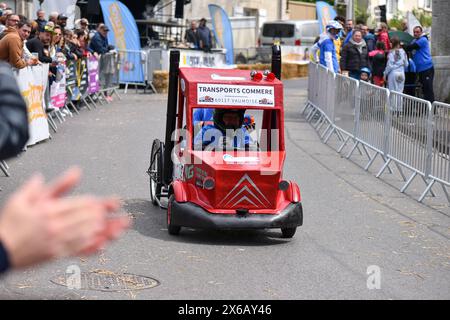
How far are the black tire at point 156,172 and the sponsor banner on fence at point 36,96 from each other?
4.35 meters

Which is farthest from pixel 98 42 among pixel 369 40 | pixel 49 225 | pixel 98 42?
pixel 49 225

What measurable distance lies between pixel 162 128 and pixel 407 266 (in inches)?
436

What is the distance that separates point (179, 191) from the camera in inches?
370

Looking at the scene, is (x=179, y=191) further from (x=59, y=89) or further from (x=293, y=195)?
(x=59, y=89)

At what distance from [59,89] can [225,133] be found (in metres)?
9.82

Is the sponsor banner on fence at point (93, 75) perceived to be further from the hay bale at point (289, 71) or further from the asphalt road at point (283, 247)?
the hay bale at point (289, 71)

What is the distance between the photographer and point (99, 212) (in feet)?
6.49

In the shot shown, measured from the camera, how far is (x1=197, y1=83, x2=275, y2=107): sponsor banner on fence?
9.52 meters

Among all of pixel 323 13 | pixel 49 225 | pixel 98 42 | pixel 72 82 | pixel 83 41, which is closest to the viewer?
pixel 49 225

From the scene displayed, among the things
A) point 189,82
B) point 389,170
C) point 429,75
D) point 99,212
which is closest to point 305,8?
point 429,75

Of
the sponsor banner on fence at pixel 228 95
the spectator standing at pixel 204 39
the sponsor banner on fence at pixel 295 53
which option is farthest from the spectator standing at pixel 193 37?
the sponsor banner on fence at pixel 228 95

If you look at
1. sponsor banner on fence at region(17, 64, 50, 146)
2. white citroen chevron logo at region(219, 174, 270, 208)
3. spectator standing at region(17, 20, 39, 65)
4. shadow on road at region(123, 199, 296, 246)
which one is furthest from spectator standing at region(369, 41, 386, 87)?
white citroen chevron logo at region(219, 174, 270, 208)

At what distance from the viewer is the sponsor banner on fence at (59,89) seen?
18373 mm

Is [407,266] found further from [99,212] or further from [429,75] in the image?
[429,75]
